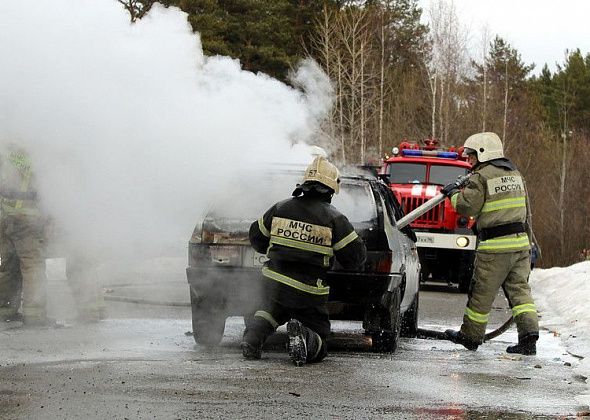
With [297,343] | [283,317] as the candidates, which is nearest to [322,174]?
[283,317]

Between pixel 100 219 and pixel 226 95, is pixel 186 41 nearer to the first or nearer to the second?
pixel 226 95

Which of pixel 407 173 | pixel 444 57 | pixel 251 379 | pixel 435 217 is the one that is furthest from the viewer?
pixel 444 57

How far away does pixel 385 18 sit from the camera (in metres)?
44.7

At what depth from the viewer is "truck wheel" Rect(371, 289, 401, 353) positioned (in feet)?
30.8

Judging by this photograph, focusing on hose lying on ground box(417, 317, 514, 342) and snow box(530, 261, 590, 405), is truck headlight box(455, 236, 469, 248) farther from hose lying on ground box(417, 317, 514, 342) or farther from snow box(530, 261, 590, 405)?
hose lying on ground box(417, 317, 514, 342)

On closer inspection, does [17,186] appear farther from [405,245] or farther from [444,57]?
[444,57]

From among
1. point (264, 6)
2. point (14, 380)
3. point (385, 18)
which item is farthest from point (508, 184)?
point (385, 18)

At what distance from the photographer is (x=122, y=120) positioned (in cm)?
1041

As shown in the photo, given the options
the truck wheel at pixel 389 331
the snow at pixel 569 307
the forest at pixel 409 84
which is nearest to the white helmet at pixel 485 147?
the truck wheel at pixel 389 331

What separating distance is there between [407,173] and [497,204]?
10.5 m

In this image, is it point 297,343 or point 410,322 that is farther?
point 410,322

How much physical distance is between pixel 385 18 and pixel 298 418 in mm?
39632

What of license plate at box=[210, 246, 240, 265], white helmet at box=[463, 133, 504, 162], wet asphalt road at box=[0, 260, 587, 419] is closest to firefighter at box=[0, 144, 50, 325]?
wet asphalt road at box=[0, 260, 587, 419]

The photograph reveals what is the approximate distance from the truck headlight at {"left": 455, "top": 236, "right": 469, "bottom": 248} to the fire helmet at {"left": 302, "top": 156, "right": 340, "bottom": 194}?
36.5 feet
